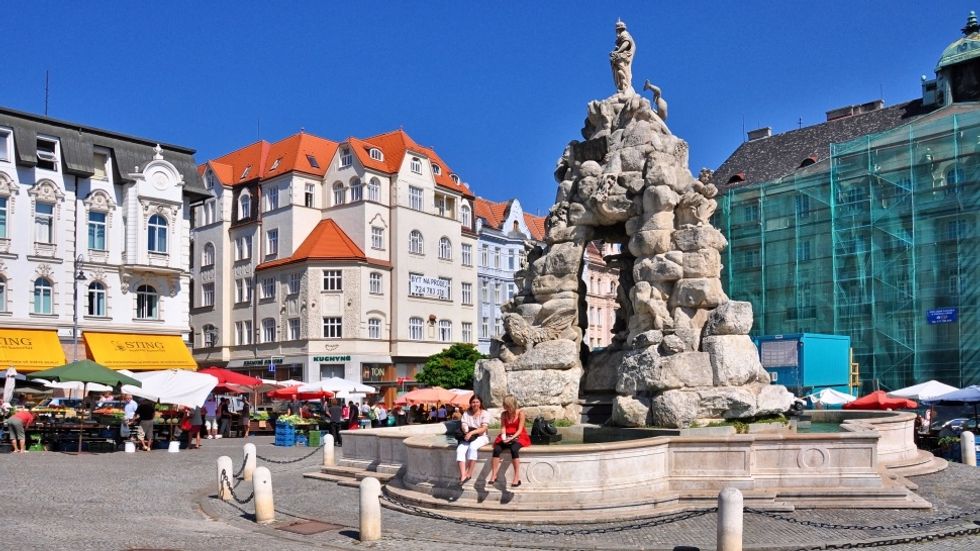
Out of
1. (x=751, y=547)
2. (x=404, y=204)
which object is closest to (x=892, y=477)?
(x=751, y=547)

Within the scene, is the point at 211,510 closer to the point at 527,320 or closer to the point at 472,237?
the point at 527,320

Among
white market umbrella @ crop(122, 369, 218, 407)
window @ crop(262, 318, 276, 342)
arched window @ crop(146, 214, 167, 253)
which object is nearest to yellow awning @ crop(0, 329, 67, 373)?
arched window @ crop(146, 214, 167, 253)

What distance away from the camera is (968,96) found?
152 ft

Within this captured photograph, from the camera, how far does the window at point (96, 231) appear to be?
36031mm

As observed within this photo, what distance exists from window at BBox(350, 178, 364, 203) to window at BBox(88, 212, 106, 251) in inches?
583

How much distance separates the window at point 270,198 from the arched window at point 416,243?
739 centimetres

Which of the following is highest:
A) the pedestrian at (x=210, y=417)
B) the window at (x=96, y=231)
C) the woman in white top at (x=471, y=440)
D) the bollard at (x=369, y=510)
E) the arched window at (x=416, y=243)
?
the arched window at (x=416, y=243)

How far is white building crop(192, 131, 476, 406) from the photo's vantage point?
1855 inches

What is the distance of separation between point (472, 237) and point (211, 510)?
42.7 metres

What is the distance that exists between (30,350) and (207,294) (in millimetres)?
20496

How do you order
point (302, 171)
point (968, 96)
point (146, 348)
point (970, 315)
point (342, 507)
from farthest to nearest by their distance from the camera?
point (302, 171), point (968, 96), point (146, 348), point (970, 315), point (342, 507)

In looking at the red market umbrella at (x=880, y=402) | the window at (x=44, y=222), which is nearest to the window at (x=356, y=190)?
the window at (x=44, y=222)

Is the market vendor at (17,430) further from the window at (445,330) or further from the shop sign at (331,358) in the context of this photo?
the window at (445,330)

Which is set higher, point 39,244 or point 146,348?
point 39,244
